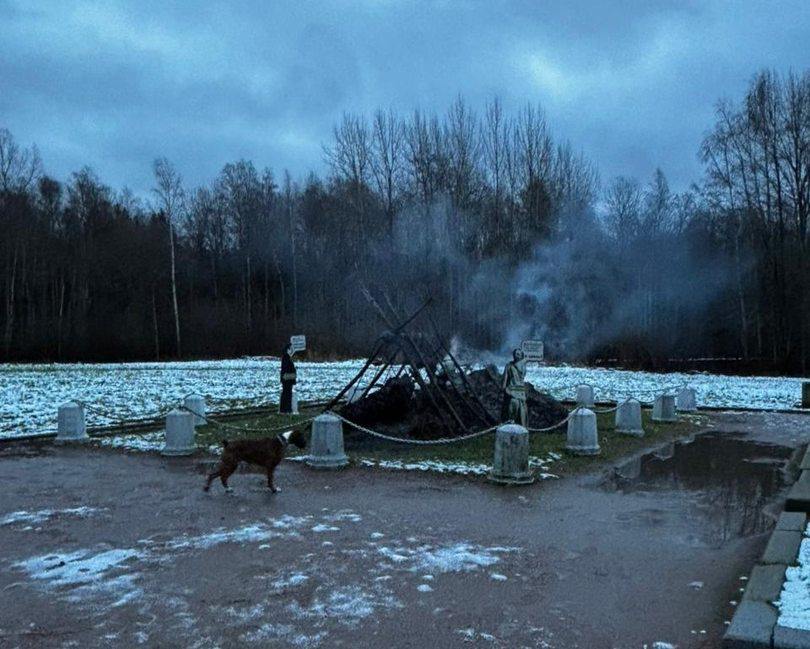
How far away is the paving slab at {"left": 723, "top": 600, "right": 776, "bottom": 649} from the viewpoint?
432 centimetres

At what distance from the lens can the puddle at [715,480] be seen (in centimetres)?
792

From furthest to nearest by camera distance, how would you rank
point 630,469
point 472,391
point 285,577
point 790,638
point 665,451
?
point 472,391 → point 665,451 → point 630,469 → point 285,577 → point 790,638

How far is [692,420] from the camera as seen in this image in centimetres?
1742

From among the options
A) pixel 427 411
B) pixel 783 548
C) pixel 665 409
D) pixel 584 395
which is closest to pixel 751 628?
pixel 783 548

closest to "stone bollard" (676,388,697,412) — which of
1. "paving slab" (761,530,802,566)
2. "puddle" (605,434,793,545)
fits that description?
"puddle" (605,434,793,545)

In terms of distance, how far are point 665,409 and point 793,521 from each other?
10.4 m

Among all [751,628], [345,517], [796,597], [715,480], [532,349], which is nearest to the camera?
[751,628]

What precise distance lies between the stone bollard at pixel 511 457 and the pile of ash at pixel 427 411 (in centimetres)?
340

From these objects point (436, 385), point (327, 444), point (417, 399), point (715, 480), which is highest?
point (436, 385)

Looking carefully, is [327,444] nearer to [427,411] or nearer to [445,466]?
[445,466]

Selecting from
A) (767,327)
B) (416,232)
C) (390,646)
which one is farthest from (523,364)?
(767,327)

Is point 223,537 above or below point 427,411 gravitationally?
below

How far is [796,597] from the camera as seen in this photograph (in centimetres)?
490

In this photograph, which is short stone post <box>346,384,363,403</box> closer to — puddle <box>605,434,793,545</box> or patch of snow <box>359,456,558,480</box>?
patch of snow <box>359,456,558,480</box>
